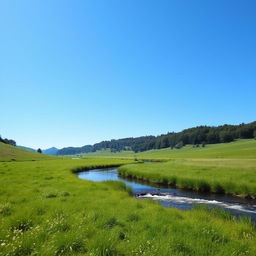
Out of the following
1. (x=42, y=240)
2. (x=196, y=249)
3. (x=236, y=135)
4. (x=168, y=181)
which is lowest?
(x=168, y=181)

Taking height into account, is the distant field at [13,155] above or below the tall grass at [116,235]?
above

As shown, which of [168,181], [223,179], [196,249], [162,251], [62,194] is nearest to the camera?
[162,251]

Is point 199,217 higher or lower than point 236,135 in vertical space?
lower

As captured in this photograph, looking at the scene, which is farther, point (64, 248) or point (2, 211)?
point (2, 211)

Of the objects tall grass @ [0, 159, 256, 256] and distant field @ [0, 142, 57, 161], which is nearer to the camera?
tall grass @ [0, 159, 256, 256]

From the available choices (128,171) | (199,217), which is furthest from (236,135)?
(199,217)

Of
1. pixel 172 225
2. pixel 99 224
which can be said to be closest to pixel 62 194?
pixel 99 224

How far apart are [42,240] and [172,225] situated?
5.55m

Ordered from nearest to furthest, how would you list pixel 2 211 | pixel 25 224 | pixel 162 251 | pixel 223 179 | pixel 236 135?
1. pixel 162 251
2. pixel 25 224
3. pixel 2 211
4. pixel 223 179
5. pixel 236 135

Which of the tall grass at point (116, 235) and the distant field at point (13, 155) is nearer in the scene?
the tall grass at point (116, 235)

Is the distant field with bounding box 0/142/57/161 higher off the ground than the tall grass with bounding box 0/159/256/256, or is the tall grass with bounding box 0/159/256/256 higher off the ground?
the distant field with bounding box 0/142/57/161

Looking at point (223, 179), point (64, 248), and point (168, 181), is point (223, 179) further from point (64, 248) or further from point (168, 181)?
point (64, 248)

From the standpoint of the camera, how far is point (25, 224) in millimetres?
7801

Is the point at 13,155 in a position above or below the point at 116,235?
above
